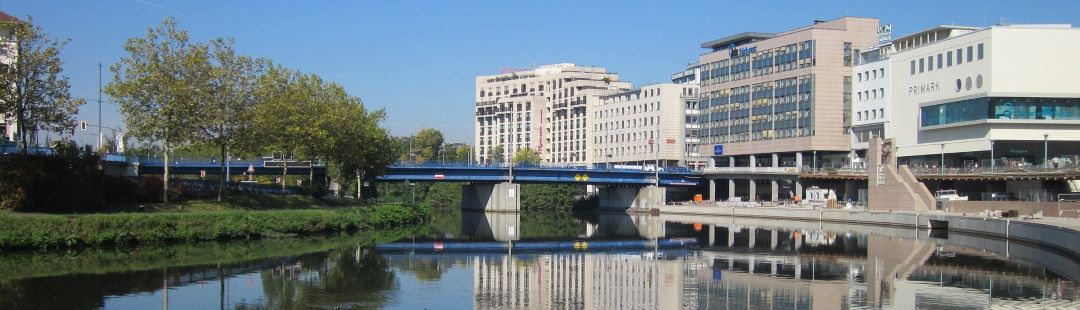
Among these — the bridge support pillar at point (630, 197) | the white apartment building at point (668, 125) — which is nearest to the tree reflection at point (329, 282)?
the bridge support pillar at point (630, 197)

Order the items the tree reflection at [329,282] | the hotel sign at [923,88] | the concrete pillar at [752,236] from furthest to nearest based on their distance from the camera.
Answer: the hotel sign at [923,88]
the concrete pillar at [752,236]
the tree reflection at [329,282]

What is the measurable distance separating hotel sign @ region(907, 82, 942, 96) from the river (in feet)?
144

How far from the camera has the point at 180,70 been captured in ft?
245

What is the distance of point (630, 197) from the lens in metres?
157

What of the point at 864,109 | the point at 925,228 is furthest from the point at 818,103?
the point at 925,228

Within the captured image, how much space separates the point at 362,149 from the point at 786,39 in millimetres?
61873

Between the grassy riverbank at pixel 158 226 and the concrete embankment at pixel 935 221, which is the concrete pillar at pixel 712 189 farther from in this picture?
the grassy riverbank at pixel 158 226

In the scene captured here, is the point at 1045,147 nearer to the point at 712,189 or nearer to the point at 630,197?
the point at 712,189

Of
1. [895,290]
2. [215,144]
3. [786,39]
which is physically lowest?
[895,290]

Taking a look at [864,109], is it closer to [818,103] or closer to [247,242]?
[818,103]

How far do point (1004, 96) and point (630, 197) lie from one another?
203 ft

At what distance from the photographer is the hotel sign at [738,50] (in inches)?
5960

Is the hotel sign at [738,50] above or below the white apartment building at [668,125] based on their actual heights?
above

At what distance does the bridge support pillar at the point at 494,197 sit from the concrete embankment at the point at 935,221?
2043cm
